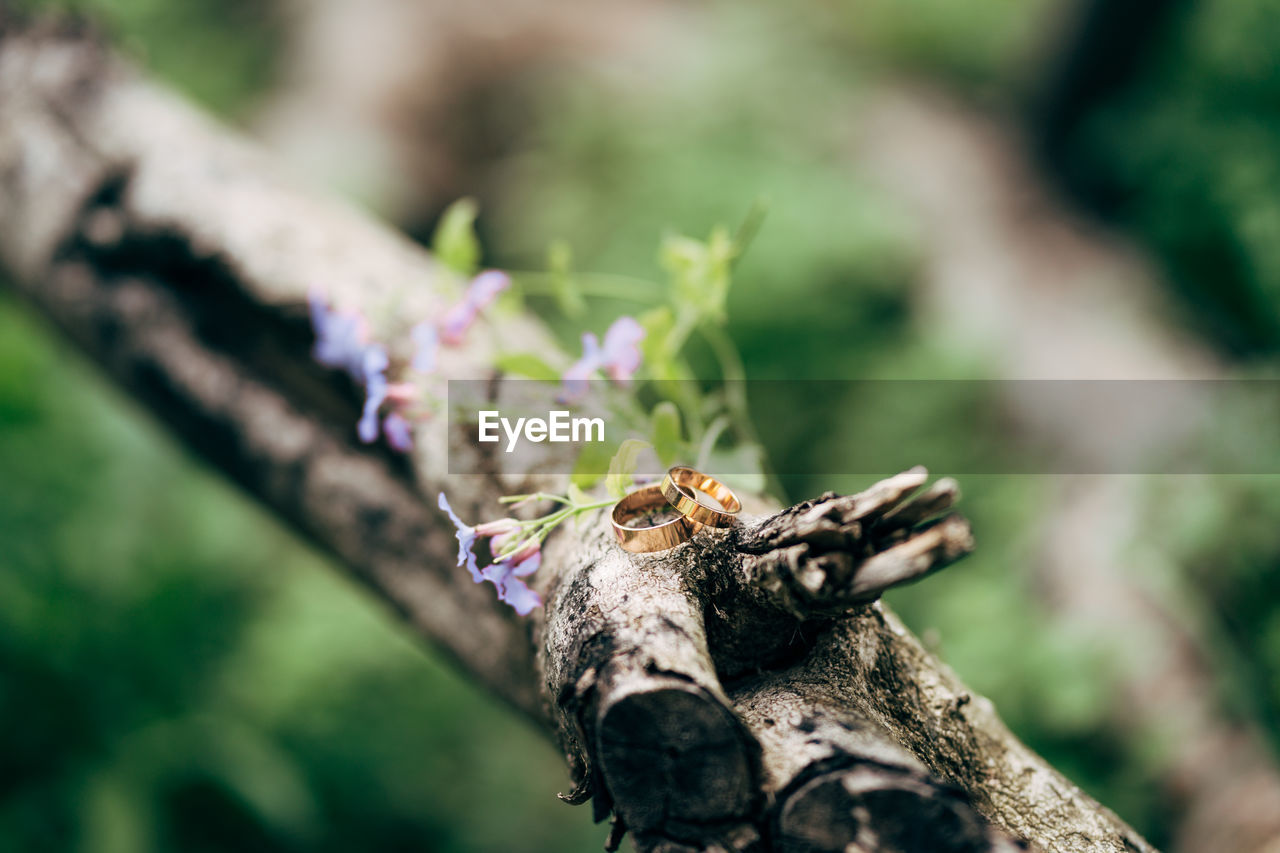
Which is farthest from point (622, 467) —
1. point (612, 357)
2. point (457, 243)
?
point (457, 243)

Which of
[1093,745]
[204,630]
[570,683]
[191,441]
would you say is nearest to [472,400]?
[570,683]

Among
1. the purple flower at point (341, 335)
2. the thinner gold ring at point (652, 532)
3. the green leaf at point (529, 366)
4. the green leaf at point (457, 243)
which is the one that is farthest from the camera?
the green leaf at point (457, 243)

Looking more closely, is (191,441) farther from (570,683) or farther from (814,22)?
(814,22)

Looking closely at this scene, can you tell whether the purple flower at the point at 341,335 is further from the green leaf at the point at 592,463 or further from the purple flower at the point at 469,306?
the green leaf at the point at 592,463

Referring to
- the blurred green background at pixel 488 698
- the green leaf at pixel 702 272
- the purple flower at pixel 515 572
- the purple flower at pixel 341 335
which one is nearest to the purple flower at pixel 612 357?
the green leaf at pixel 702 272

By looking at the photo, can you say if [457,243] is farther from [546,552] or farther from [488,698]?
[488,698]

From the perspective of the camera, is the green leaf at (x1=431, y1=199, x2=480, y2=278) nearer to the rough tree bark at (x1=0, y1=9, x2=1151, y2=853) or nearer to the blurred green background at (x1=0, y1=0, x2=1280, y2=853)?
the rough tree bark at (x1=0, y1=9, x2=1151, y2=853)
